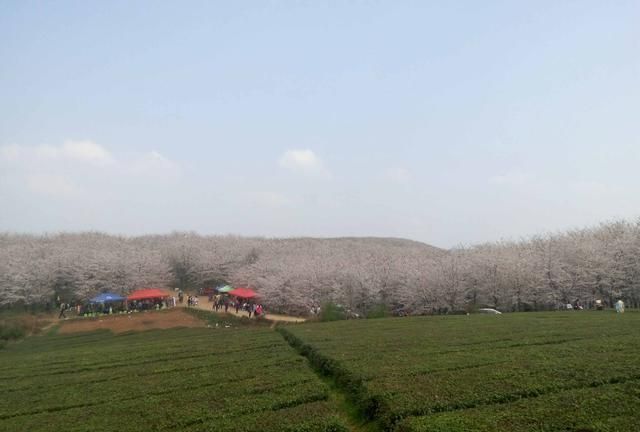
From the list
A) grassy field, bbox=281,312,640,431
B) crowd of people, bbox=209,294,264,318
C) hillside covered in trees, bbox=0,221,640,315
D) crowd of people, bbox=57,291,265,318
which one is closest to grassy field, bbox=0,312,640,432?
grassy field, bbox=281,312,640,431

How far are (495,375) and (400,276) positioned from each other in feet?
154

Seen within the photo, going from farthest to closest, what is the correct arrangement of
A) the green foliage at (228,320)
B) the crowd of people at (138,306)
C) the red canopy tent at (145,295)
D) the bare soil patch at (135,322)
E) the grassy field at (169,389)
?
the red canopy tent at (145,295) → the crowd of people at (138,306) → the green foliage at (228,320) → the bare soil patch at (135,322) → the grassy field at (169,389)

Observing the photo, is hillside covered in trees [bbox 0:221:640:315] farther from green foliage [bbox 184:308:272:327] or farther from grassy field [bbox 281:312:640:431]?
grassy field [bbox 281:312:640:431]

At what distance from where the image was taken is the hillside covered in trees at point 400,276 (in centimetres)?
5366

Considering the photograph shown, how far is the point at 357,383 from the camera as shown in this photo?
1883cm

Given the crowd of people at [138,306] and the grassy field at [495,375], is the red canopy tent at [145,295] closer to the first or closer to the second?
the crowd of people at [138,306]

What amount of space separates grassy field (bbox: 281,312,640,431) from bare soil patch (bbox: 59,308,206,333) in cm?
2532

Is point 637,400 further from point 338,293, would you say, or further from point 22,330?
point 22,330

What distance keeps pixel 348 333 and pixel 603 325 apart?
1802 centimetres

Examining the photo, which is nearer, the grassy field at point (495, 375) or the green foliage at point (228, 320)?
Result: the grassy field at point (495, 375)

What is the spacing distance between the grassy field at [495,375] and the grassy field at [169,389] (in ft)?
7.20

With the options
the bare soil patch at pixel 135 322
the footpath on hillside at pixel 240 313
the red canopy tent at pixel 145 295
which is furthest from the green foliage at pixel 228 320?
the red canopy tent at pixel 145 295

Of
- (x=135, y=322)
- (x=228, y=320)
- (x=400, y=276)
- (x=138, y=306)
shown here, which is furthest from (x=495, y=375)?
(x=138, y=306)

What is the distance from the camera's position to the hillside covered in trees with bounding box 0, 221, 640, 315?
5366 centimetres
